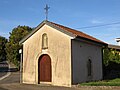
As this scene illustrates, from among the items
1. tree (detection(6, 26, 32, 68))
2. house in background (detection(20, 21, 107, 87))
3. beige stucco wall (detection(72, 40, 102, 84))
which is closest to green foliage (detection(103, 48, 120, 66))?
beige stucco wall (detection(72, 40, 102, 84))

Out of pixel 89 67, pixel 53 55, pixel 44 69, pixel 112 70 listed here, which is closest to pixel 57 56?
pixel 53 55

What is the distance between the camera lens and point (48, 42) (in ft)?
70.7

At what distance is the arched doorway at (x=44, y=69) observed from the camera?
21.5 meters

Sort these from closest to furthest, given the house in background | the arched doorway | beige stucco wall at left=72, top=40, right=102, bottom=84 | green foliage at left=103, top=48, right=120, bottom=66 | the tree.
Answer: the house in background
beige stucco wall at left=72, top=40, right=102, bottom=84
the arched doorway
green foliage at left=103, top=48, right=120, bottom=66
the tree

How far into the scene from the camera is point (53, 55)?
69.5 feet

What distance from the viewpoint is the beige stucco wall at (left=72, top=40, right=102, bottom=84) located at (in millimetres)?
20500

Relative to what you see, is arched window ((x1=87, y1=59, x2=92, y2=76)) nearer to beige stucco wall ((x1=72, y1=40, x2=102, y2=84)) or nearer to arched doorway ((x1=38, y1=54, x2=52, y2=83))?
beige stucco wall ((x1=72, y1=40, x2=102, y2=84))

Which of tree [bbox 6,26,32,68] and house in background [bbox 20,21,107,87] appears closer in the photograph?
house in background [bbox 20,21,107,87]

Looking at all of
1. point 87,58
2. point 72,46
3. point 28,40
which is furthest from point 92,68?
point 28,40

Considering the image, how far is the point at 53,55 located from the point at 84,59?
9.07 ft

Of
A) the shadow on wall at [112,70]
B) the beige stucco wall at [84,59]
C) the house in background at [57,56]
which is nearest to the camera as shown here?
the house in background at [57,56]

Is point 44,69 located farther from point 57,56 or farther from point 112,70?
point 112,70

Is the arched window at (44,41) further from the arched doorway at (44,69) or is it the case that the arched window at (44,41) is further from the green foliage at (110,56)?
the green foliage at (110,56)

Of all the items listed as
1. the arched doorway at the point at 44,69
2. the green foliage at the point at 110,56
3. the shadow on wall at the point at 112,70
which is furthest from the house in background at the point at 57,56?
the shadow on wall at the point at 112,70
